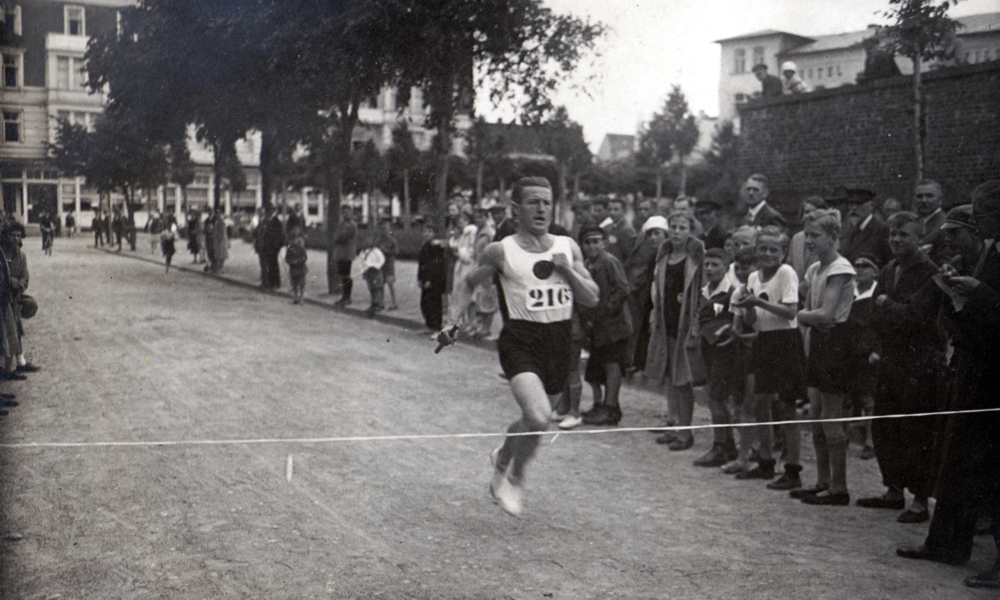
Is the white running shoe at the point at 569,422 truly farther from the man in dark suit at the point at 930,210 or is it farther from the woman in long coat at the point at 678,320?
the man in dark suit at the point at 930,210

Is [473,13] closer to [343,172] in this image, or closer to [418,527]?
[343,172]

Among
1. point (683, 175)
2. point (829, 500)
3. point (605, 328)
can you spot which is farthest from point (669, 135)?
point (829, 500)

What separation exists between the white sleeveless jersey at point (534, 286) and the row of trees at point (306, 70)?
50 centimetres

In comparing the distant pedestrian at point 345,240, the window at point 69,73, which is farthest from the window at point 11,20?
the distant pedestrian at point 345,240

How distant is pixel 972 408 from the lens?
158 inches

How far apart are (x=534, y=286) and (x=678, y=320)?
6.46 ft

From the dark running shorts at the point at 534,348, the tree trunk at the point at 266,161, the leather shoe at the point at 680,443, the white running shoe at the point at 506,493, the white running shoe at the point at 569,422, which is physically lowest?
the leather shoe at the point at 680,443

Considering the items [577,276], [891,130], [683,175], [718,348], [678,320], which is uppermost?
[891,130]

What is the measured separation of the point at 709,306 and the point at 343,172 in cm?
241

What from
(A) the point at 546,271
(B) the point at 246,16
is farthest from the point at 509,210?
(B) the point at 246,16

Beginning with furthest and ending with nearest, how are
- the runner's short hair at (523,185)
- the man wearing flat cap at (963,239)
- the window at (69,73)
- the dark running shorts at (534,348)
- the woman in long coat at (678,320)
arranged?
the woman in long coat at (678,320)
the man wearing flat cap at (963,239)
the dark running shorts at (534,348)
the runner's short hair at (523,185)
the window at (69,73)

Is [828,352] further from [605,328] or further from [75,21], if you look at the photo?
[75,21]

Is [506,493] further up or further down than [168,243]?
further down

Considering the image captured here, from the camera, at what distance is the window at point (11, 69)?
110 inches
